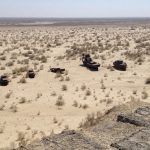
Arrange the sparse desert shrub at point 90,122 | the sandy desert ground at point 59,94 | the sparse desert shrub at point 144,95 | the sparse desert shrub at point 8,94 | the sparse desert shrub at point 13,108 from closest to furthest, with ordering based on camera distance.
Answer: the sparse desert shrub at point 90,122
the sandy desert ground at point 59,94
the sparse desert shrub at point 13,108
the sparse desert shrub at point 144,95
the sparse desert shrub at point 8,94

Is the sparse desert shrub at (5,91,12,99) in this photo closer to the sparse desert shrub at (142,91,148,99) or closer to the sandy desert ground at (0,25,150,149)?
the sandy desert ground at (0,25,150,149)

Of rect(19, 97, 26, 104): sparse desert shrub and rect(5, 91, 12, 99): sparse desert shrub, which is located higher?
rect(19, 97, 26, 104): sparse desert shrub

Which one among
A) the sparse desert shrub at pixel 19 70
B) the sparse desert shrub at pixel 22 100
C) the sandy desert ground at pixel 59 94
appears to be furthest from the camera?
the sparse desert shrub at pixel 19 70

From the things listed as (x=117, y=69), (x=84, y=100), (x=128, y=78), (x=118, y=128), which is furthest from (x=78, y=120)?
(x=117, y=69)

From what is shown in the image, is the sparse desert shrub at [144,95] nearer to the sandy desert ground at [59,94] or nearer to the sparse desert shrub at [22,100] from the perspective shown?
the sandy desert ground at [59,94]

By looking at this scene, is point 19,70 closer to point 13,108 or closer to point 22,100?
point 22,100

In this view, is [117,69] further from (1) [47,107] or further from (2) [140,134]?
(2) [140,134]

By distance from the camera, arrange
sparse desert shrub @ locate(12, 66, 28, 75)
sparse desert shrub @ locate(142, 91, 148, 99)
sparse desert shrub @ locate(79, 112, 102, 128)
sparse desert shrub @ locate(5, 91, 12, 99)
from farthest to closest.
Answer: sparse desert shrub @ locate(12, 66, 28, 75), sparse desert shrub @ locate(5, 91, 12, 99), sparse desert shrub @ locate(142, 91, 148, 99), sparse desert shrub @ locate(79, 112, 102, 128)

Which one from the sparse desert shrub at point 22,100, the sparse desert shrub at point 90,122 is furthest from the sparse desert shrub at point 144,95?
the sparse desert shrub at point 22,100

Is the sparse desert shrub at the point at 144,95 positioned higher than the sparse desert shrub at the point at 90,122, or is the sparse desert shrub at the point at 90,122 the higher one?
the sparse desert shrub at the point at 90,122

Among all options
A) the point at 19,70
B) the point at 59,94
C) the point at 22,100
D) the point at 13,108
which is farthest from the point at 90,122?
the point at 19,70

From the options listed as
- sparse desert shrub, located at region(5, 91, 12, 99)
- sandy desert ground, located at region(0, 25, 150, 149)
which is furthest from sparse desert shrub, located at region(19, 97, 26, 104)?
sparse desert shrub, located at region(5, 91, 12, 99)

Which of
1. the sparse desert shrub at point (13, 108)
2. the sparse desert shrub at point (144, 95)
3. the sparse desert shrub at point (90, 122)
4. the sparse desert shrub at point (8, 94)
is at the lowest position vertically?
the sparse desert shrub at point (8, 94)

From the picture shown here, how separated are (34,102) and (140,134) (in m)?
10.5
